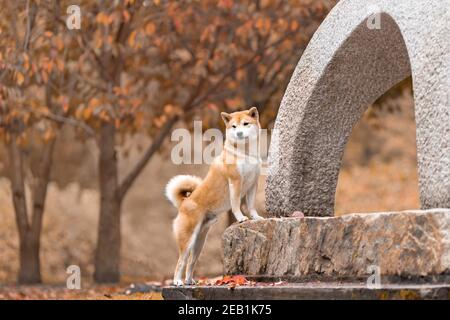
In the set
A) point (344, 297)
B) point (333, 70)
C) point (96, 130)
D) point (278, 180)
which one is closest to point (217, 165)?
point (278, 180)

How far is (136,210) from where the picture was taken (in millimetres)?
23812

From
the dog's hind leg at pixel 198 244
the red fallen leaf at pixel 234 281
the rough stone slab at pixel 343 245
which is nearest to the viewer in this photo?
the rough stone slab at pixel 343 245

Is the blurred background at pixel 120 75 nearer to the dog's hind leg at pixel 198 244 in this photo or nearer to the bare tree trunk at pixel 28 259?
the bare tree trunk at pixel 28 259

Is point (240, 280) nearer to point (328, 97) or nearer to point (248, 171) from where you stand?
point (248, 171)

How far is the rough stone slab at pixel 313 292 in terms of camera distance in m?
5.38

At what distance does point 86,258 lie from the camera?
20.3m

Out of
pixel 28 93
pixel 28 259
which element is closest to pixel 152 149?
pixel 28 93

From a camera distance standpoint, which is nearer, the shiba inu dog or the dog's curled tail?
the shiba inu dog

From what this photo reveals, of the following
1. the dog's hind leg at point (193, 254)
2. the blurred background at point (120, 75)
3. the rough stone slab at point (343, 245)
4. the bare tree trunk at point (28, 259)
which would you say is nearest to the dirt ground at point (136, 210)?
the blurred background at point (120, 75)

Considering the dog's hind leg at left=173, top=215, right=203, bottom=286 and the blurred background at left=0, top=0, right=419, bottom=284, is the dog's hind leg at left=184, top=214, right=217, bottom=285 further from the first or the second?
the blurred background at left=0, top=0, right=419, bottom=284

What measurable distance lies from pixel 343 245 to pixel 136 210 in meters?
17.9

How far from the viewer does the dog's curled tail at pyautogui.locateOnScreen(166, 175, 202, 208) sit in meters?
7.41

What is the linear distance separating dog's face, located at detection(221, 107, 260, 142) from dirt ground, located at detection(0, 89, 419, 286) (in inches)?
379

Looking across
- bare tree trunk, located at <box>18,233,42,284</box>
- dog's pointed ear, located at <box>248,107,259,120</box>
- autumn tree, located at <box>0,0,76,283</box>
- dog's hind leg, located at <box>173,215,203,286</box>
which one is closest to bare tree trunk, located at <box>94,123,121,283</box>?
autumn tree, located at <box>0,0,76,283</box>
